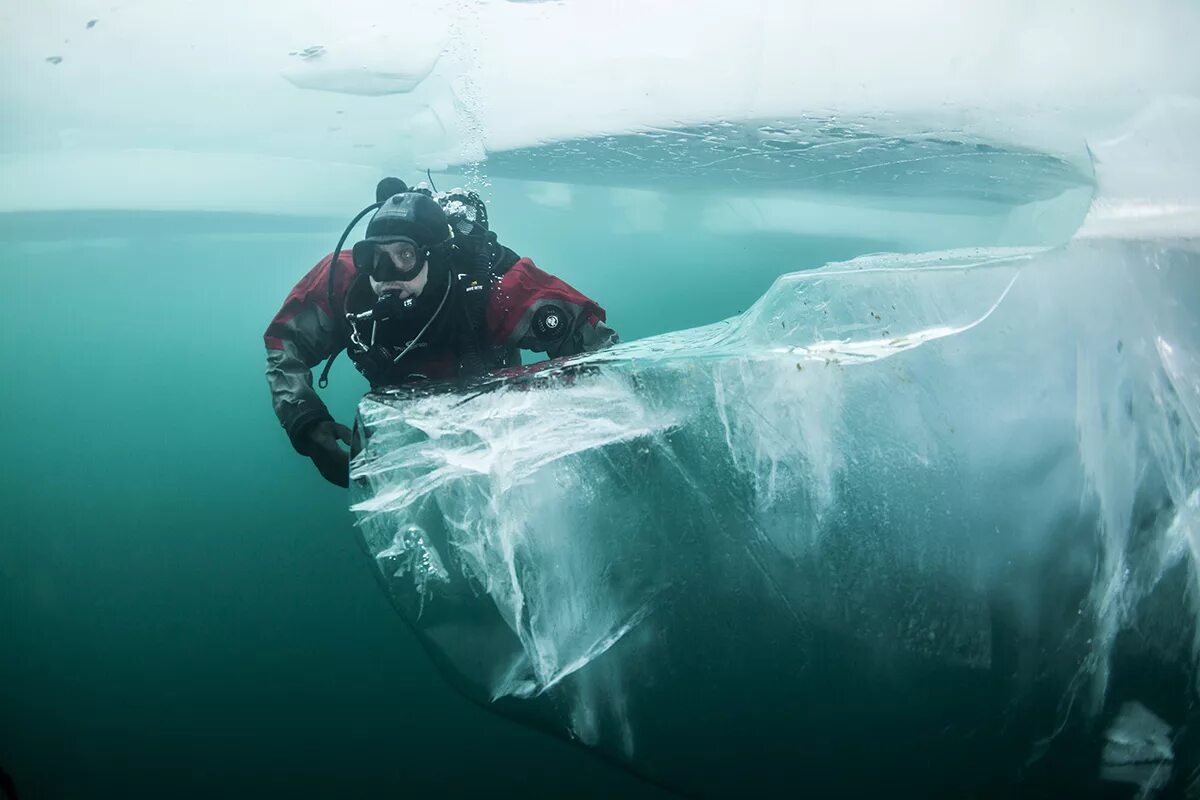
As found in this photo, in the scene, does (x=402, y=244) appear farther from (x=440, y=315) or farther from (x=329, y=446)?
(x=329, y=446)

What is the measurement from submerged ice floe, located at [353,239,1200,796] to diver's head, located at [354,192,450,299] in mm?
768

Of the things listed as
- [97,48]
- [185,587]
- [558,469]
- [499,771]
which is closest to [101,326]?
[185,587]

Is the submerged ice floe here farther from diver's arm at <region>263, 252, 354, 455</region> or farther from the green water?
the green water

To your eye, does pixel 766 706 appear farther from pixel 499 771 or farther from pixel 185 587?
pixel 185 587

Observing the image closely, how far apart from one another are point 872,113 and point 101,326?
877 centimetres

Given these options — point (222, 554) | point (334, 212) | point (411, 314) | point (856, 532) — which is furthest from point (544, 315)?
point (222, 554)

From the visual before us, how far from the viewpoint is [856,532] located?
6.61ft

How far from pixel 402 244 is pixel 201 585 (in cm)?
449

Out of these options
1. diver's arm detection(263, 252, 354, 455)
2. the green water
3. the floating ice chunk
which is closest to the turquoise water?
the green water

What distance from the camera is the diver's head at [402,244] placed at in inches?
105

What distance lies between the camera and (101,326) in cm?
816

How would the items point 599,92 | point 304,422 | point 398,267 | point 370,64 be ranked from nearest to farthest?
point 304,422
point 398,267
point 370,64
point 599,92

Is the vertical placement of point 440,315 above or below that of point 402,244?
below

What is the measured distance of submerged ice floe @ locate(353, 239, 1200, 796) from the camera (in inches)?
79.3
